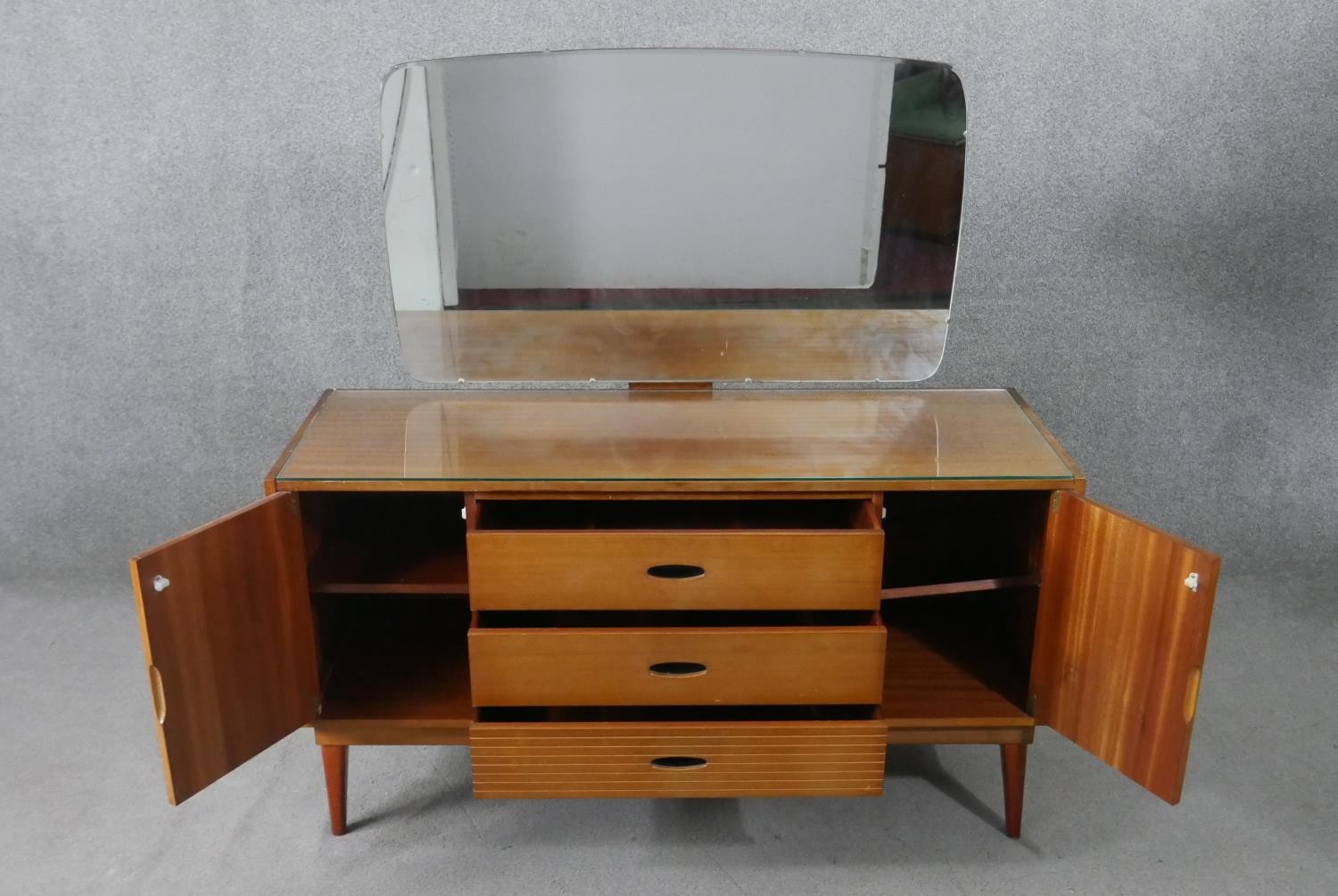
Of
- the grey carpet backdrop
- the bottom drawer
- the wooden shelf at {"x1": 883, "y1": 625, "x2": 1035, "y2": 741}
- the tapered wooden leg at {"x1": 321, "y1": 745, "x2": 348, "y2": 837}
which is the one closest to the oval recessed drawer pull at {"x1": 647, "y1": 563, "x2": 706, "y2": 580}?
the bottom drawer

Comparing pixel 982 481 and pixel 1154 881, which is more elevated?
pixel 982 481

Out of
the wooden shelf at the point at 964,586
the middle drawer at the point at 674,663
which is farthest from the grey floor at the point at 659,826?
the wooden shelf at the point at 964,586

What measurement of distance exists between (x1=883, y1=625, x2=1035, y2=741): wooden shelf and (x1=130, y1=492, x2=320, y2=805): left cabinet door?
67 cm

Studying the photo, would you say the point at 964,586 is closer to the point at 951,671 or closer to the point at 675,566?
the point at 951,671

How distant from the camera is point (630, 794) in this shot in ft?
3.76

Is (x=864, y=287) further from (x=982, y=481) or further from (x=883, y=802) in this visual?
(x=883, y=802)

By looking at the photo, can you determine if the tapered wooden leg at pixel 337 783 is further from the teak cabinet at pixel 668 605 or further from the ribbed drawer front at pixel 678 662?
the ribbed drawer front at pixel 678 662

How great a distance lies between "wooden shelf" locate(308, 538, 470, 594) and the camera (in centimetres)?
112

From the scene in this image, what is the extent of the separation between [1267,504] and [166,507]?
6.20ft

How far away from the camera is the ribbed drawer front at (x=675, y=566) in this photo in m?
1.05

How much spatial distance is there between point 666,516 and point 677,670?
174mm

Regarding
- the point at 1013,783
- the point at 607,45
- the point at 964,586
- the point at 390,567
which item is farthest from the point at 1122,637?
the point at 607,45

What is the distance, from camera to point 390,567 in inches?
47.3

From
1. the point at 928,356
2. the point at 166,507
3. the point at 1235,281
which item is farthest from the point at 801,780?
the point at 166,507
